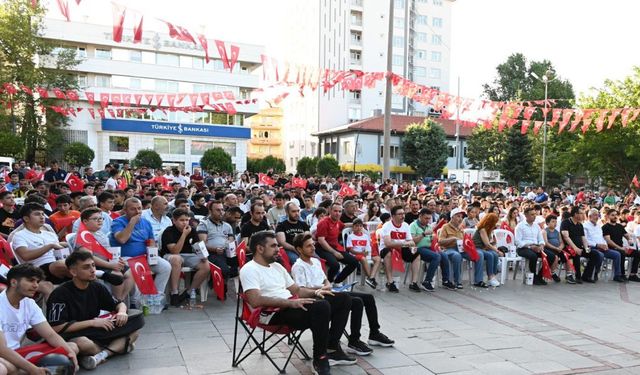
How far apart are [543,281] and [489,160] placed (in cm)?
3970

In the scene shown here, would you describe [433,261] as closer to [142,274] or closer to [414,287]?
[414,287]

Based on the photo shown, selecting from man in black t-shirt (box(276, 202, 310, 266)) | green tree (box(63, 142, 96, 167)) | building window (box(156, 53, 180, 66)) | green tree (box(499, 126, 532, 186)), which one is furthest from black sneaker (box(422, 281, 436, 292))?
building window (box(156, 53, 180, 66))

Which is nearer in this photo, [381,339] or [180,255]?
[381,339]

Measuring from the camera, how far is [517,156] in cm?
3912

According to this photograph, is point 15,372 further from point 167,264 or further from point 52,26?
point 52,26

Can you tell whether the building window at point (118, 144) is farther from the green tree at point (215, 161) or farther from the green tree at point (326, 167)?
the green tree at point (326, 167)

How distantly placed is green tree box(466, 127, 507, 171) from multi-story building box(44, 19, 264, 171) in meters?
21.1

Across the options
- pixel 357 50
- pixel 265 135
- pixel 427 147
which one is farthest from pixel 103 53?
pixel 265 135

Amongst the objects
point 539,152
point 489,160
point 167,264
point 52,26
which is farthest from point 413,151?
point 167,264

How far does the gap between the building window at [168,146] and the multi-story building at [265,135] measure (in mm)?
34599

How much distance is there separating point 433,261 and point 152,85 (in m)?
38.5

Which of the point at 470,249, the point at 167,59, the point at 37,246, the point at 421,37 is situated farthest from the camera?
the point at 421,37

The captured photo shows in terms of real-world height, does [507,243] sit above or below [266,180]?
below

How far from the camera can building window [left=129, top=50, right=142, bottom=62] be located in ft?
135
